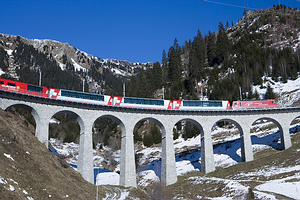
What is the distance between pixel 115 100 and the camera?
52.6 m

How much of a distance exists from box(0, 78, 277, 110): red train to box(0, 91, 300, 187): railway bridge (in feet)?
2.51

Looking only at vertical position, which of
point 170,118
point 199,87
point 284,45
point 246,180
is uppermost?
point 284,45

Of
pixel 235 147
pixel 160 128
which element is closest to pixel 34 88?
pixel 160 128

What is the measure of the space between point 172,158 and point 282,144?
24.4 metres

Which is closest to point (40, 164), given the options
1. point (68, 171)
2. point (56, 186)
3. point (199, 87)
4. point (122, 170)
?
point (56, 186)

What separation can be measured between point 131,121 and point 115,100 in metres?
4.80

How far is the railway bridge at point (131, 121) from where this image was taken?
4612 cm

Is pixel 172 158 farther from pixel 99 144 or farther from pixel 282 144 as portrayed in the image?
pixel 99 144

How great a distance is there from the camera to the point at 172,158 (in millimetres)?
54562

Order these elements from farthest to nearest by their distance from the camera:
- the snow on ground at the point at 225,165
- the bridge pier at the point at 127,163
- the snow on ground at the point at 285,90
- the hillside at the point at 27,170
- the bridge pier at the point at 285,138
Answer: the snow on ground at the point at 285,90, the bridge pier at the point at 285,138, the bridge pier at the point at 127,163, the snow on ground at the point at 225,165, the hillside at the point at 27,170

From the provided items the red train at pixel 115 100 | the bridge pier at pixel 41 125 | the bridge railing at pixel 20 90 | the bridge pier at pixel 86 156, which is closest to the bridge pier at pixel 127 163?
the red train at pixel 115 100

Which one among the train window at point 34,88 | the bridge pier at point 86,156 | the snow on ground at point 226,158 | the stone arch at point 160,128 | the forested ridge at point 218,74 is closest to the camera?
the snow on ground at point 226,158

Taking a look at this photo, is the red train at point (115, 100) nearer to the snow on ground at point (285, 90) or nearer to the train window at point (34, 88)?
the train window at point (34, 88)

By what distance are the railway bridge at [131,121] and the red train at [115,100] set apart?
0.77m
